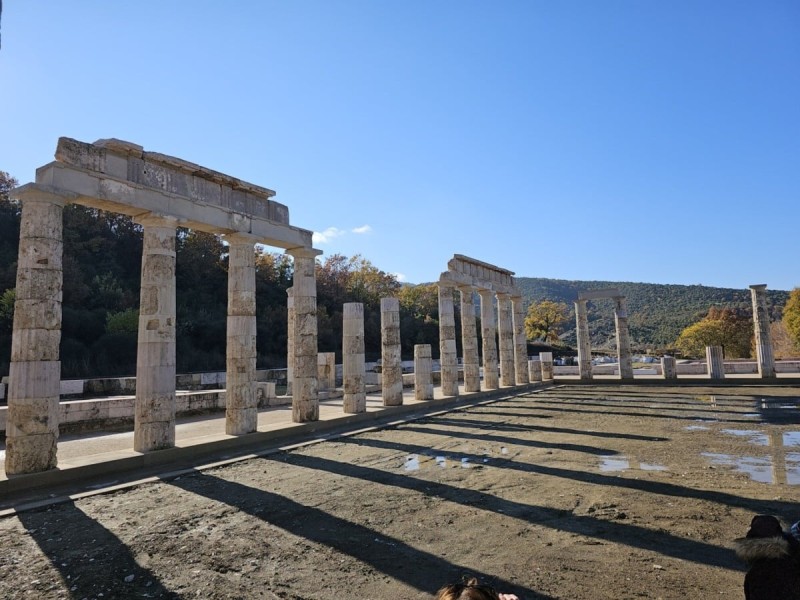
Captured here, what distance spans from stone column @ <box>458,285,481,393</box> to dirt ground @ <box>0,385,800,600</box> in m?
10.4

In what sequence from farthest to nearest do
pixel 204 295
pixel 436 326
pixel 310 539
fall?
pixel 436 326, pixel 204 295, pixel 310 539

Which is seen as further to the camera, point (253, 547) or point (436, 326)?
point (436, 326)

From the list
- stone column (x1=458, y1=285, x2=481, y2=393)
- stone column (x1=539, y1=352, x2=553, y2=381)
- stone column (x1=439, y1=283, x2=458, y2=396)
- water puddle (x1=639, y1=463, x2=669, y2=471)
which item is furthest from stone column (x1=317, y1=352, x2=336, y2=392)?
water puddle (x1=639, y1=463, x2=669, y2=471)

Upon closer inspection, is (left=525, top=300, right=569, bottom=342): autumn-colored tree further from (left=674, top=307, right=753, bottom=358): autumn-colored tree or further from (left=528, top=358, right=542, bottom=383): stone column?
(left=528, top=358, right=542, bottom=383): stone column

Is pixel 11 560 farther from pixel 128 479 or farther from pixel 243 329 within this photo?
pixel 243 329

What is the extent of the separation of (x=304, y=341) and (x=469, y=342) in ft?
31.3

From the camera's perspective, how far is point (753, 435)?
10.4 m

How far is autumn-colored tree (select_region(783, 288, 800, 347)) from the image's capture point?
36.0 meters

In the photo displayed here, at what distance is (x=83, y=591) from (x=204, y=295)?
36.5m

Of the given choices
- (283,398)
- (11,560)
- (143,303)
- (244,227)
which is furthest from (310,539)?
(283,398)

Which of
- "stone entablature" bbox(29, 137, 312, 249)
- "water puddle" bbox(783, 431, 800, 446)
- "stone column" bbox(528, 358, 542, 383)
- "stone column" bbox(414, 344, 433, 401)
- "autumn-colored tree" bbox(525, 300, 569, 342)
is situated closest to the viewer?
"stone entablature" bbox(29, 137, 312, 249)

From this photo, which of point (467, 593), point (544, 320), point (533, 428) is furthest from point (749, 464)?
point (544, 320)

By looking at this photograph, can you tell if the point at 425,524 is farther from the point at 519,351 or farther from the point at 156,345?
the point at 519,351

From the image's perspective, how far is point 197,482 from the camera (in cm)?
766
